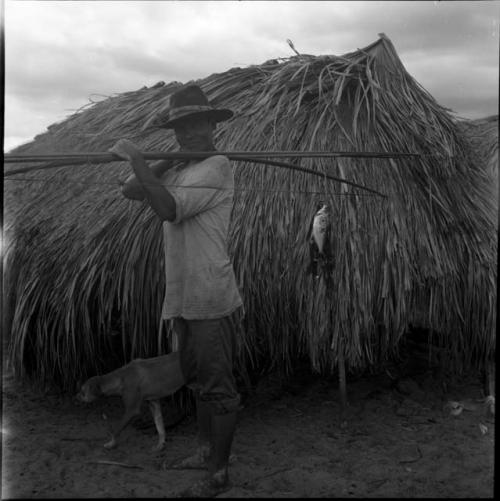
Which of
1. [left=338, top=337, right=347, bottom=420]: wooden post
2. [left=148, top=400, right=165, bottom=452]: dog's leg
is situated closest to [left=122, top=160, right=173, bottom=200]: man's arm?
[left=148, top=400, right=165, bottom=452]: dog's leg

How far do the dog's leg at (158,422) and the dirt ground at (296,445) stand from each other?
49mm

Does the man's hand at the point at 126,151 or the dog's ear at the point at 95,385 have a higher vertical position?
the man's hand at the point at 126,151

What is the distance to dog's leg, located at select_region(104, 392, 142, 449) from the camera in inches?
131

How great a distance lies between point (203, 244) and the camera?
10.2 ft

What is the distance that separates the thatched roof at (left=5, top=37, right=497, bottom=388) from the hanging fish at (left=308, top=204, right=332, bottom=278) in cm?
22

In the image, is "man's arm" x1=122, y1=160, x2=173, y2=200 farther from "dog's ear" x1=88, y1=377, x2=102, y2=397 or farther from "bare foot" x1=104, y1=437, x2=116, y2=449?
"bare foot" x1=104, y1=437, x2=116, y2=449

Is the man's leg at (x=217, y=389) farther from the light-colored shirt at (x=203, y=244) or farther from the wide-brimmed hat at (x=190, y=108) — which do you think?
the wide-brimmed hat at (x=190, y=108)

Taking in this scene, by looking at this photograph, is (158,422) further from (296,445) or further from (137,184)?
(137,184)

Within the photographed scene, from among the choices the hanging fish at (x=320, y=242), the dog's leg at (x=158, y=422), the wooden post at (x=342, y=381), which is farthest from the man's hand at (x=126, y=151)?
the wooden post at (x=342, y=381)

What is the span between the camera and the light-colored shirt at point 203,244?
10.1ft

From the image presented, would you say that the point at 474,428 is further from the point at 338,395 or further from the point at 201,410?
the point at 201,410

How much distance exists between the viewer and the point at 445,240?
400 centimetres

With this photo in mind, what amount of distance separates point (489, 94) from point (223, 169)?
1222mm

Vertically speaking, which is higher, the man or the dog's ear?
the man
